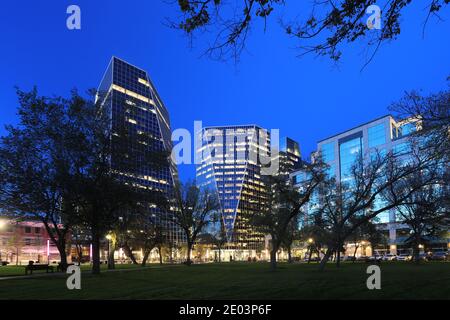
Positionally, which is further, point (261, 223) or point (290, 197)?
point (261, 223)

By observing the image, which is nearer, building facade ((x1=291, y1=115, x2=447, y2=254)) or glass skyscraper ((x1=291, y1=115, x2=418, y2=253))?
building facade ((x1=291, y1=115, x2=447, y2=254))

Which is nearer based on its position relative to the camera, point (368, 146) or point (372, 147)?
point (372, 147)

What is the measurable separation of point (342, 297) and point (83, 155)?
2156cm

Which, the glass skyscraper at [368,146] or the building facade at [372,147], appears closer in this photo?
the building facade at [372,147]

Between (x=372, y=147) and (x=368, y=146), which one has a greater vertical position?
(x=368, y=146)

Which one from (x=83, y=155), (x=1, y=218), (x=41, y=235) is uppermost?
(x=83, y=155)

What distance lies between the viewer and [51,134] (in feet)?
99.5
